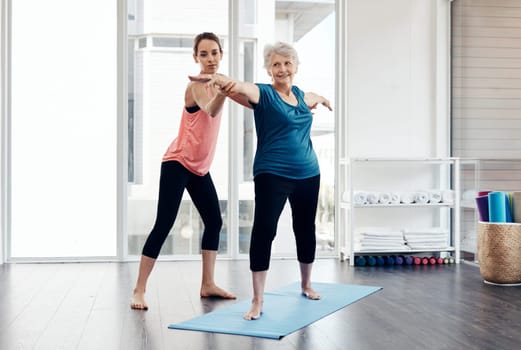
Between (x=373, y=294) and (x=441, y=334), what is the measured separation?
1.00 meters

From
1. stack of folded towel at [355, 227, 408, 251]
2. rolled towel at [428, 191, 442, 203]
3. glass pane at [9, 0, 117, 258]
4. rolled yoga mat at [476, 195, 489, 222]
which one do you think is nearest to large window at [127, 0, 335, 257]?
glass pane at [9, 0, 117, 258]

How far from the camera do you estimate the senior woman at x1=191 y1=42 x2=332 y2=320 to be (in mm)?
3180

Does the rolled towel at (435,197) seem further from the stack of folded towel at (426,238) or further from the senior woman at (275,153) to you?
the senior woman at (275,153)

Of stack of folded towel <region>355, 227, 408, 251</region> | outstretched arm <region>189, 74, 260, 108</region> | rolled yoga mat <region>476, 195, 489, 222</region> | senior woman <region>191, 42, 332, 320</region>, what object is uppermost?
outstretched arm <region>189, 74, 260, 108</region>

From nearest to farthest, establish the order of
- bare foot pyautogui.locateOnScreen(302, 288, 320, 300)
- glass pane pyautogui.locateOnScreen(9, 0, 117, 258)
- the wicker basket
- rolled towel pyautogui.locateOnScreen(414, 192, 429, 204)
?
bare foot pyautogui.locateOnScreen(302, 288, 320, 300)
the wicker basket
rolled towel pyautogui.locateOnScreen(414, 192, 429, 204)
glass pane pyautogui.locateOnScreen(9, 0, 117, 258)

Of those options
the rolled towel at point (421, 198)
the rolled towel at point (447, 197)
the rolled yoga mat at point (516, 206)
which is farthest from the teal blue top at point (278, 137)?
the rolled towel at point (447, 197)

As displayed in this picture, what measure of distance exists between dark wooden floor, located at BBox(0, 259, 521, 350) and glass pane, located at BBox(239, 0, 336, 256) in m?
0.69

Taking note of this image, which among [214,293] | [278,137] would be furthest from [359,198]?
[278,137]

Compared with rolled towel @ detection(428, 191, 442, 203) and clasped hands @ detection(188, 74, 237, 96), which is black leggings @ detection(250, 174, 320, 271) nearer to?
clasped hands @ detection(188, 74, 237, 96)

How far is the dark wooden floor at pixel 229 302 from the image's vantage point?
108 inches

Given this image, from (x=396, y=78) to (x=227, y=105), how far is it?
1.31 m

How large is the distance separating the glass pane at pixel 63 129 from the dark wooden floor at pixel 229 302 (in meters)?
0.44

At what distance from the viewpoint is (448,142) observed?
5.73m

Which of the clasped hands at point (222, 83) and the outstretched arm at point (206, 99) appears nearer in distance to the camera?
the clasped hands at point (222, 83)
